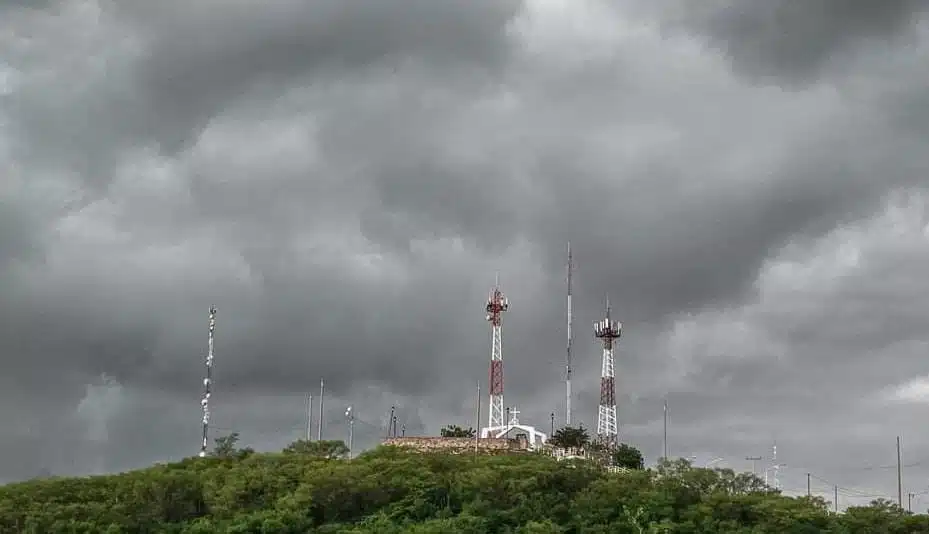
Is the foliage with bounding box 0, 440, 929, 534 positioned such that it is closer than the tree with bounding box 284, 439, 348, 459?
Yes

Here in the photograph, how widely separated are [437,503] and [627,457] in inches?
1038

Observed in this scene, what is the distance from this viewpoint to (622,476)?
76.8 m

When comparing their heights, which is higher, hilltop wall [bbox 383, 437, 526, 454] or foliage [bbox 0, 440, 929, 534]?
hilltop wall [bbox 383, 437, 526, 454]

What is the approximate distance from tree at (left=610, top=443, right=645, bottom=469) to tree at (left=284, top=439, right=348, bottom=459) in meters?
21.7

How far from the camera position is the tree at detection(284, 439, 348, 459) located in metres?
88.2

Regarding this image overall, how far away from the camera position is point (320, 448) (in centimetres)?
8950

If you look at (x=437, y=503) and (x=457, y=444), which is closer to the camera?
(x=437, y=503)

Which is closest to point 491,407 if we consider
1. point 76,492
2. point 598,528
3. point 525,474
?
point 525,474

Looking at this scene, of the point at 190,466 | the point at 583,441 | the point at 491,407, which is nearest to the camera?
the point at 190,466

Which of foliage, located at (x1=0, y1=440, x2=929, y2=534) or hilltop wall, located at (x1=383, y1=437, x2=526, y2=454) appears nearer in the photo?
foliage, located at (x1=0, y1=440, x2=929, y2=534)

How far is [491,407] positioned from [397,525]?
2028 cm

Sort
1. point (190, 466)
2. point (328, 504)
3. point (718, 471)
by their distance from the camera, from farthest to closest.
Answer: point (190, 466)
point (718, 471)
point (328, 504)

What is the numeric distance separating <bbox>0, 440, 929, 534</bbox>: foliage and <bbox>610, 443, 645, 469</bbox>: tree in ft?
50.2

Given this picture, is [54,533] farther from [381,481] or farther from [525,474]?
[525,474]
